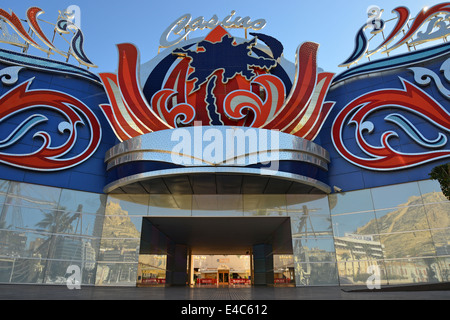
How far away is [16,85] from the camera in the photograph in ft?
52.9

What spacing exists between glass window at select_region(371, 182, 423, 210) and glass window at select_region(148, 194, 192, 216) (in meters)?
9.88

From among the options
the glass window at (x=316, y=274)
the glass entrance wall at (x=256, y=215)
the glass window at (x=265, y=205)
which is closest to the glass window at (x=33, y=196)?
the glass entrance wall at (x=256, y=215)

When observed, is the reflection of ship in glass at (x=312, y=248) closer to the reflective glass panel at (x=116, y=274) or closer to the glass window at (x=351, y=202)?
→ the glass window at (x=351, y=202)

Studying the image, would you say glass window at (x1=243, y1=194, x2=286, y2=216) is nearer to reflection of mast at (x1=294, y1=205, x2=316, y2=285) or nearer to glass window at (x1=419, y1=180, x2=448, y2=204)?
reflection of mast at (x1=294, y1=205, x2=316, y2=285)

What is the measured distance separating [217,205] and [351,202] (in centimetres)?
714

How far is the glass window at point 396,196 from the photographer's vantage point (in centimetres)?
1438

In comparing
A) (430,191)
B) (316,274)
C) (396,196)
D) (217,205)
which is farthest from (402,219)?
(217,205)

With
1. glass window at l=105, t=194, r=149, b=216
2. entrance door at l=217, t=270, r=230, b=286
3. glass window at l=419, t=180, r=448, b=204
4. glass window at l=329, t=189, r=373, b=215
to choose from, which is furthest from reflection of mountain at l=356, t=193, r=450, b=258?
entrance door at l=217, t=270, r=230, b=286

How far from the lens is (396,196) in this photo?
1465cm

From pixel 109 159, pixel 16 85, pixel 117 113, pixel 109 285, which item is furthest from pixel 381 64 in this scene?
pixel 16 85

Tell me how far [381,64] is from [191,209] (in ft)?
45.4

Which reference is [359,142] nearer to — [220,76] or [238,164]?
[238,164]

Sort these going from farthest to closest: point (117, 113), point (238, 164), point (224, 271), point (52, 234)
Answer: point (224, 271)
point (117, 113)
point (52, 234)
point (238, 164)

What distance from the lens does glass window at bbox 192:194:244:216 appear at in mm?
15852
